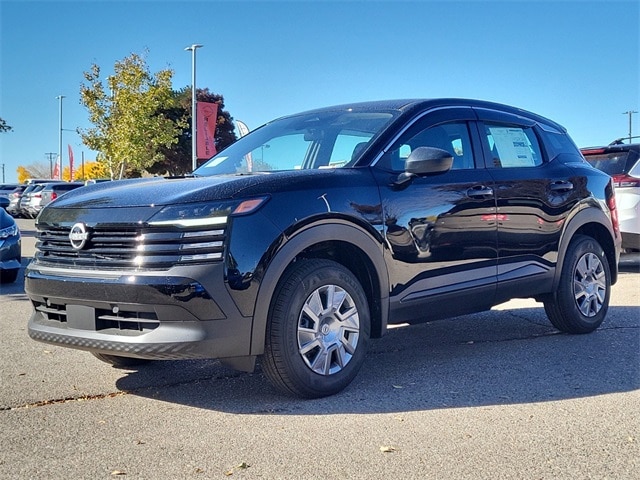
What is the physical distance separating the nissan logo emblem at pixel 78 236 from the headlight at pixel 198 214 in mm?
471

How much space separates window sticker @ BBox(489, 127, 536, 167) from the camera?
18.6 feet

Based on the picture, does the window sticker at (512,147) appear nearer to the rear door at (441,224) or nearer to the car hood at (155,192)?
the rear door at (441,224)

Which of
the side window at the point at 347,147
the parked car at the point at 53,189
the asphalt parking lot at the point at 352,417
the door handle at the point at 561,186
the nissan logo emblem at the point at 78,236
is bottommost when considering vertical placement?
the asphalt parking lot at the point at 352,417

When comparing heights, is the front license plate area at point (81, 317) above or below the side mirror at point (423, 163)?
below

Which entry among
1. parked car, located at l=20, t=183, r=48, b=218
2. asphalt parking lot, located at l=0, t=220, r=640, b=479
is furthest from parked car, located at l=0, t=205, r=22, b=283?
parked car, located at l=20, t=183, r=48, b=218

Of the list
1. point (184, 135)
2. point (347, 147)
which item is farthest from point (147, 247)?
point (184, 135)

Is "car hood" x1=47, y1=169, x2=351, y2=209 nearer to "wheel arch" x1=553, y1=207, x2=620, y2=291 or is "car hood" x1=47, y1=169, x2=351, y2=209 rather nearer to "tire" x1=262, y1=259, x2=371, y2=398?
"tire" x1=262, y1=259, x2=371, y2=398

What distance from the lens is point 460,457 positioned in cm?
336

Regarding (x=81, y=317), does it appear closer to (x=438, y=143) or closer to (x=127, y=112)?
(x=438, y=143)

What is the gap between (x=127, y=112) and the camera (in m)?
34.1

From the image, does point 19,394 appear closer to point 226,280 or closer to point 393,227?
point 226,280

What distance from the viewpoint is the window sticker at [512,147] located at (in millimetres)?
5664

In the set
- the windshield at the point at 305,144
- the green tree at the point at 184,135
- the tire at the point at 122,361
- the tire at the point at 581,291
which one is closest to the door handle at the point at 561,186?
the tire at the point at 581,291

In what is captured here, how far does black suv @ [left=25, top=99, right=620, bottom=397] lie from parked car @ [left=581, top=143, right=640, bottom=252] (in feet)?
13.6
